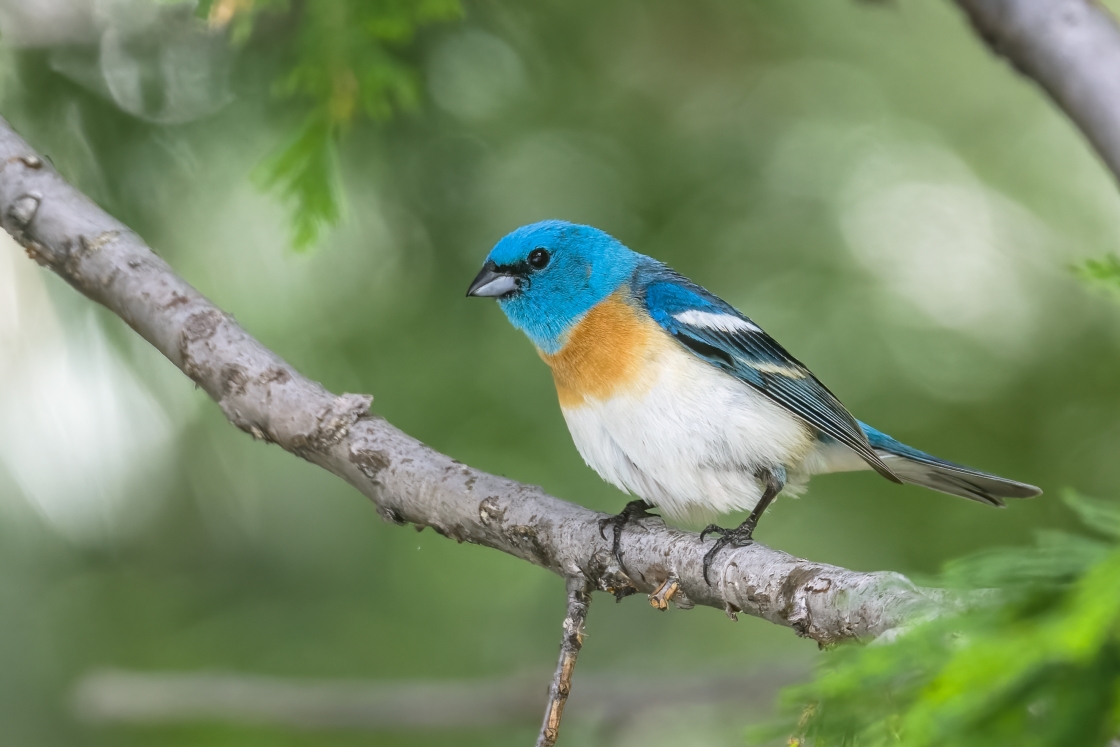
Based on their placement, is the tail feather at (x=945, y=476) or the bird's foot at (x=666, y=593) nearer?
the bird's foot at (x=666, y=593)

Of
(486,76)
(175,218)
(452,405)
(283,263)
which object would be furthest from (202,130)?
(452,405)

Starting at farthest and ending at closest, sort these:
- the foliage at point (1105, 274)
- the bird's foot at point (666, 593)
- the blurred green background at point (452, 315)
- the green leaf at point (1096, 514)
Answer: the blurred green background at point (452, 315) < the bird's foot at point (666, 593) < the foliage at point (1105, 274) < the green leaf at point (1096, 514)

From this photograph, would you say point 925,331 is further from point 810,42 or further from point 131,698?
point 131,698

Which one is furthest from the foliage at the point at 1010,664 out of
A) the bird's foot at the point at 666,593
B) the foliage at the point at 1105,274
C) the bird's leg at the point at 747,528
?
the bird's foot at the point at 666,593

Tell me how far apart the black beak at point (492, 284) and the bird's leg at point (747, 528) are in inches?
42.5

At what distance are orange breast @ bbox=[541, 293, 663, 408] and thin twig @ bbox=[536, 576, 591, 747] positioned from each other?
3.19ft

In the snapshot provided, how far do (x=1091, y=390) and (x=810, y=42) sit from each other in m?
2.01

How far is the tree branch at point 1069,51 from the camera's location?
244 cm

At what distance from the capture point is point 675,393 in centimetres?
313

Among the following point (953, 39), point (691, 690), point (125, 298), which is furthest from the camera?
point (953, 39)

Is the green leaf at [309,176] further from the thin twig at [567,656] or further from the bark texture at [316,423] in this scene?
the thin twig at [567,656]

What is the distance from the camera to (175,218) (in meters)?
3.90

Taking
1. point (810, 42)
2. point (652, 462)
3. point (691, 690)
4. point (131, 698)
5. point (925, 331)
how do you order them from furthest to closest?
1. point (810, 42)
2. point (925, 331)
3. point (691, 690)
4. point (131, 698)
5. point (652, 462)

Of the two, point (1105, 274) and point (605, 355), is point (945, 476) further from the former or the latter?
point (1105, 274)
